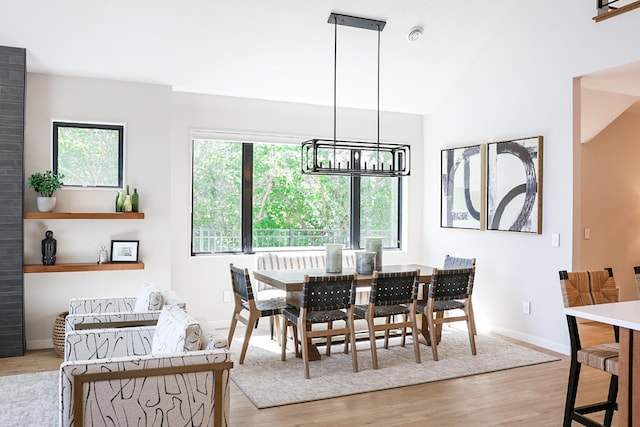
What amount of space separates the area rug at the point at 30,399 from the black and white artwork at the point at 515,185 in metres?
4.42

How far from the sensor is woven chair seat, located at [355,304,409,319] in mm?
4723

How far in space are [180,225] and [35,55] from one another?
214cm

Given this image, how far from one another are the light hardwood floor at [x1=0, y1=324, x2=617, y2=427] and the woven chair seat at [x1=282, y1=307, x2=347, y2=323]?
0.67 m

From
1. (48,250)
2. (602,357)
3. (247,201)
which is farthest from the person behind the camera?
(247,201)

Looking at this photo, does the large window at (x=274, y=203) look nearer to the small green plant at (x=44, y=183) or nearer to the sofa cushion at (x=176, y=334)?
the small green plant at (x=44, y=183)

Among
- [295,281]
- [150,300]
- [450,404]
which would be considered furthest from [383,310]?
[150,300]

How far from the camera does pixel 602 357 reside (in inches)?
114

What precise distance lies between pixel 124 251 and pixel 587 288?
13.4 feet

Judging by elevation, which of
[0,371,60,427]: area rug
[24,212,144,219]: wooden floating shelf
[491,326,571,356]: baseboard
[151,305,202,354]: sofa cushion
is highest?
[24,212,144,219]: wooden floating shelf

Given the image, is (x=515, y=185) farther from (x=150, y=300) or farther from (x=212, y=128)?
(x=150, y=300)

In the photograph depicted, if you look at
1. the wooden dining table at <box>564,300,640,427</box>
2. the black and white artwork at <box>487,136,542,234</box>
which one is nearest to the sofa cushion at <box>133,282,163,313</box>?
the wooden dining table at <box>564,300,640,427</box>

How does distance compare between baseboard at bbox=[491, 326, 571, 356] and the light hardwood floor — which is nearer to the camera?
the light hardwood floor

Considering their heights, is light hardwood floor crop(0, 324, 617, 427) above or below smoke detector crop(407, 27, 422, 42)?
below

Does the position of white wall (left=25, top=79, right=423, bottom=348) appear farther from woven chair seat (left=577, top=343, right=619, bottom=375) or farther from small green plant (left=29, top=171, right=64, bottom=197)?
woven chair seat (left=577, top=343, right=619, bottom=375)
